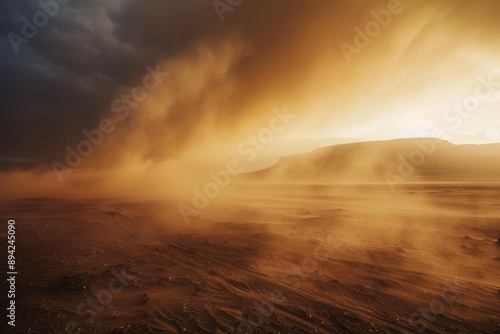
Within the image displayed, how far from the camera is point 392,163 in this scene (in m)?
74.1

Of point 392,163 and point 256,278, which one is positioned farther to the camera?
point 392,163

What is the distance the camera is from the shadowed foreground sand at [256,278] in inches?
189

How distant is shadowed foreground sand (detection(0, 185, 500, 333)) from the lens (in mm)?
4809

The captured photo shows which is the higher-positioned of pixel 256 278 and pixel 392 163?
pixel 256 278

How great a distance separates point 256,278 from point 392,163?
80249 mm

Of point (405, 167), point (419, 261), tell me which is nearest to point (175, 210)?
point (419, 261)

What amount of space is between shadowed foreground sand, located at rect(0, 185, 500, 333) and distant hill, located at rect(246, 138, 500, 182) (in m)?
51.5

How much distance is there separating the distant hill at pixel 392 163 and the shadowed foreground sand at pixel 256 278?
51.5 meters

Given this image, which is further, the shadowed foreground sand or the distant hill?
the distant hill

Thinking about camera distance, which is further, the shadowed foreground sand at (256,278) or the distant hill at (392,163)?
the distant hill at (392,163)

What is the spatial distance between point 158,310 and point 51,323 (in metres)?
1.89

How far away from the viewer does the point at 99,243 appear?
31.6 feet

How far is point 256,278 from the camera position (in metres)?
6.82

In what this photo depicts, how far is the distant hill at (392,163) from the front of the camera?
204 ft
